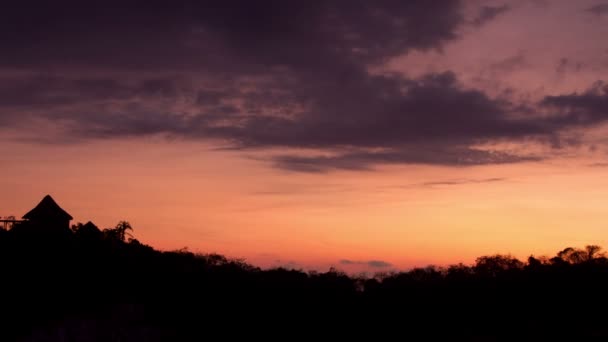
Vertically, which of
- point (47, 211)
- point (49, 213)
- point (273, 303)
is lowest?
point (273, 303)

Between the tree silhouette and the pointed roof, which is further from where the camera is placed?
the pointed roof

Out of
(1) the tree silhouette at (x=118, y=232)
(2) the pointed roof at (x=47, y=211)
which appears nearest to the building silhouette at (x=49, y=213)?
(2) the pointed roof at (x=47, y=211)

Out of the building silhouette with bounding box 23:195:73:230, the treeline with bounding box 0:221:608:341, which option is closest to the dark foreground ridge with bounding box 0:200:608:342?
the treeline with bounding box 0:221:608:341

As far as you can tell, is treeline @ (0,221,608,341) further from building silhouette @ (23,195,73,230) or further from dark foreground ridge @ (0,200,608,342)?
building silhouette @ (23,195,73,230)

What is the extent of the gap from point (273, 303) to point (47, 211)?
117 ft

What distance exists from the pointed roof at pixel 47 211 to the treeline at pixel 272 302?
26618 millimetres

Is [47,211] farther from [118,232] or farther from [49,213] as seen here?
[118,232]

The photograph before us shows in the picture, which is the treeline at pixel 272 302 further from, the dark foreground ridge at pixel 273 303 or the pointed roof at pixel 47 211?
the pointed roof at pixel 47 211

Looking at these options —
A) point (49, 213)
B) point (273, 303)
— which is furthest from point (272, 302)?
point (49, 213)

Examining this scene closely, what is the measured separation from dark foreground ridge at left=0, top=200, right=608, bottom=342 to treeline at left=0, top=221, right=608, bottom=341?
43 mm

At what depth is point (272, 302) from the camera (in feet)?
85.6

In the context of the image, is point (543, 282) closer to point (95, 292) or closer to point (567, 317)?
point (567, 317)

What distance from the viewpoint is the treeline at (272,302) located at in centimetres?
2488

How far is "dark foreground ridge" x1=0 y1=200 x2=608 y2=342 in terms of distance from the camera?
81.6 feet
